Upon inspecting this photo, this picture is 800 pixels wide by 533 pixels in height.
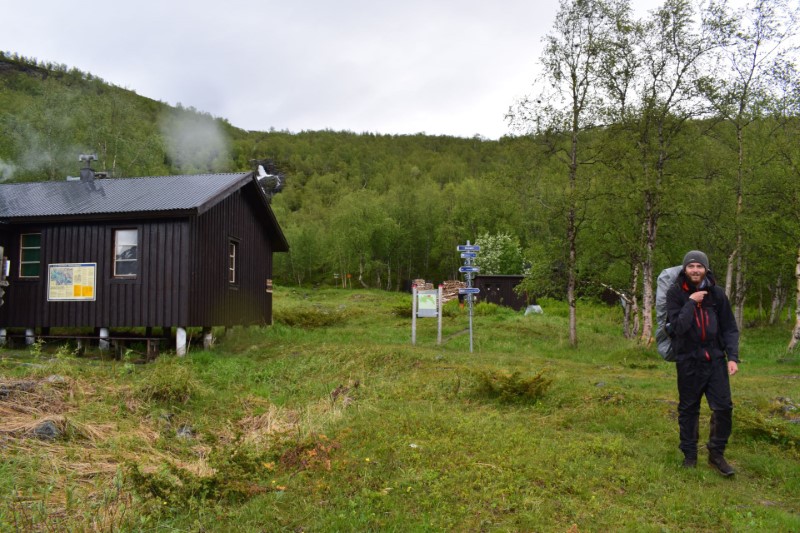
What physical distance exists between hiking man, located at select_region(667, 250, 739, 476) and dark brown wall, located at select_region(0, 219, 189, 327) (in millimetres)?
12006

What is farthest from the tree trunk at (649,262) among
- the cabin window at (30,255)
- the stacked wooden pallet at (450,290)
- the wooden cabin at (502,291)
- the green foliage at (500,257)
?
the green foliage at (500,257)

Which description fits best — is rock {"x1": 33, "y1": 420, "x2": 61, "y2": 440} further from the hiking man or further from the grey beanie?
the grey beanie

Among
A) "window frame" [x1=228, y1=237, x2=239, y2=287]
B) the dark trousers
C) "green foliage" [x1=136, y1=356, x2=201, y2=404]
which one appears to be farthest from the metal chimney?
the dark trousers

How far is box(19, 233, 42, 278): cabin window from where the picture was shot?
52.4ft

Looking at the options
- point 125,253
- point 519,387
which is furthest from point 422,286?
point 519,387

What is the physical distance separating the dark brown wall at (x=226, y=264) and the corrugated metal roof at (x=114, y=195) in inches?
25.4

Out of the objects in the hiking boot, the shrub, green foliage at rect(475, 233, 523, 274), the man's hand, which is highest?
green foliage at rect(475, 233, 523, 274)

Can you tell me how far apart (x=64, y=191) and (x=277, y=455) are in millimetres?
Result: 14083

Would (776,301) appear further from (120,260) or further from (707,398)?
(120,260)

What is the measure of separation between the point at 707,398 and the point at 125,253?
1415 centimetres

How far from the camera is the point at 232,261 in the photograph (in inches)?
691

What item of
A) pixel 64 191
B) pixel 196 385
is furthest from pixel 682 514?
pixel 64 191

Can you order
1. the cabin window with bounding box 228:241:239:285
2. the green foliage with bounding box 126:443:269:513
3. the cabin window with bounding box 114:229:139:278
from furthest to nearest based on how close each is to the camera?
1. the cabin window with bounding box 228:241:239:285
2. the cabin window with bounding box 114:229:139:278
3. the green foliage with bounding box 126:443:269:513

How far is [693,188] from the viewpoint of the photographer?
1728 centimetres
